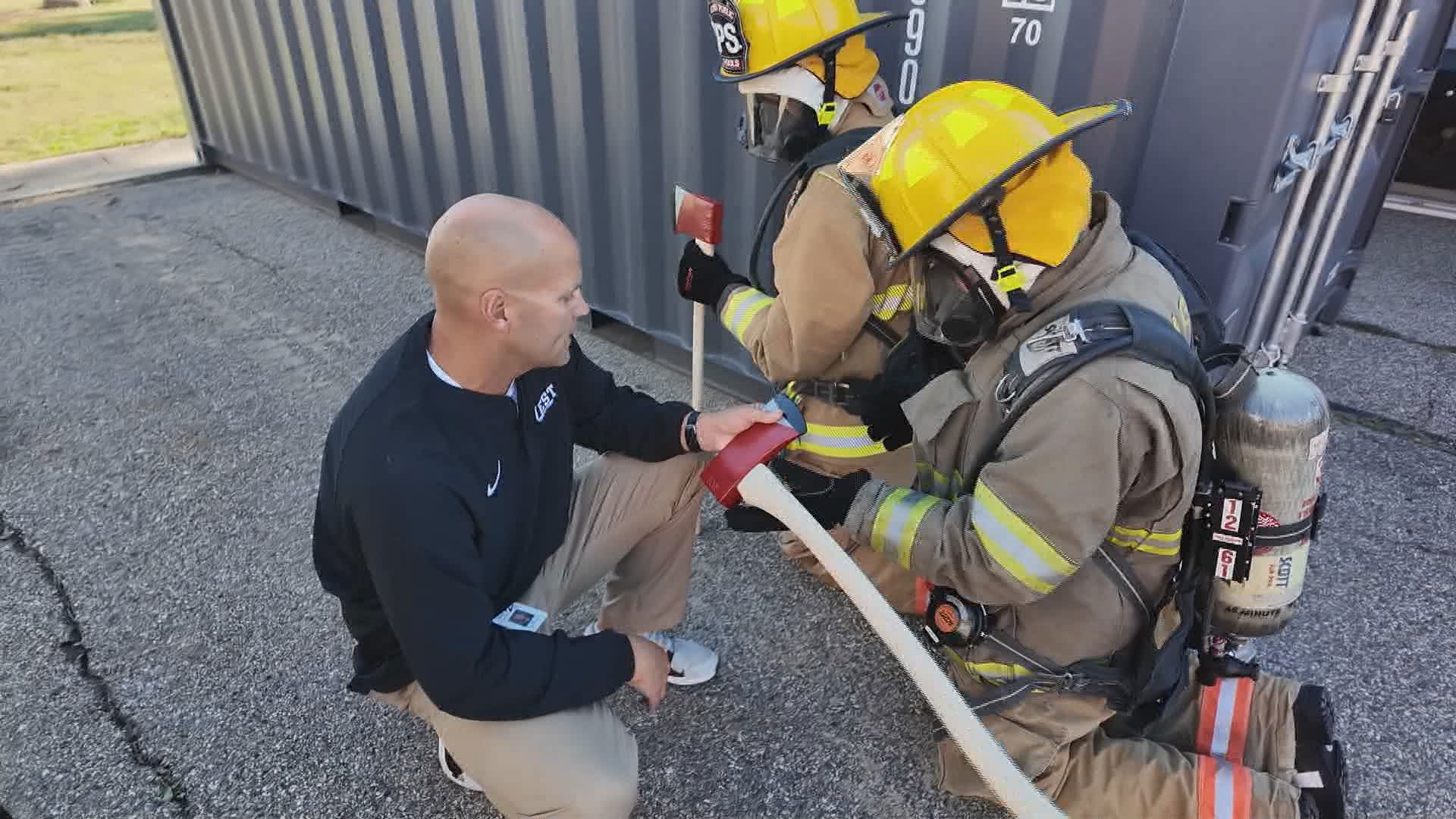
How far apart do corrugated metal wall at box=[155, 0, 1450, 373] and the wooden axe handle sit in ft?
5.75

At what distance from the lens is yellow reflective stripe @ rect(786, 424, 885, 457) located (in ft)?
9.52

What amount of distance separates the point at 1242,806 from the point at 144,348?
565cm

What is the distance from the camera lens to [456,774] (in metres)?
2.49

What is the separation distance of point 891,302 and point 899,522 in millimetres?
753

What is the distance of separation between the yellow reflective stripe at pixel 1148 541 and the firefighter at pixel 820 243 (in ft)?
2.08

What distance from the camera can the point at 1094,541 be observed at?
6.24ft

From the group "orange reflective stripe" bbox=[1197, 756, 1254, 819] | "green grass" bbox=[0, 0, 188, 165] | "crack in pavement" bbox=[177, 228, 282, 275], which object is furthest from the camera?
"green grass" bbox=[0, 0, 188, 165]

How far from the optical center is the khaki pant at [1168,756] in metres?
2.16

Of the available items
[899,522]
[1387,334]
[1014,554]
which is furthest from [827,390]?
[1387,334]

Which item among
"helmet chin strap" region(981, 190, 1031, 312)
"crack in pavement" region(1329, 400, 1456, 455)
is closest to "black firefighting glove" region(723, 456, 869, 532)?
"helmet chin strap" region(981, 190, 1031, 312)

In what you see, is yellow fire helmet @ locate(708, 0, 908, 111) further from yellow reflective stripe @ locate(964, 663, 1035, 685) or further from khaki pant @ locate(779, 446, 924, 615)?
yellow reflective stripe @ locate(964, 663, 1035, 685)

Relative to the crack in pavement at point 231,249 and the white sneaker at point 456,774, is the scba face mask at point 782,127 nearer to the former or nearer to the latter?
the white sneaker at point 456,774

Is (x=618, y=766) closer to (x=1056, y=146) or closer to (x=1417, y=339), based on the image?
(x=1056, y=146)

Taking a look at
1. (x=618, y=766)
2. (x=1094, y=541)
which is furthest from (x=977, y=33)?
(x=618, y=766)
